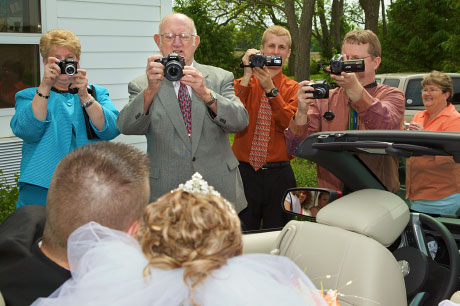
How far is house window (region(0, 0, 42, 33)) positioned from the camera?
6172mm

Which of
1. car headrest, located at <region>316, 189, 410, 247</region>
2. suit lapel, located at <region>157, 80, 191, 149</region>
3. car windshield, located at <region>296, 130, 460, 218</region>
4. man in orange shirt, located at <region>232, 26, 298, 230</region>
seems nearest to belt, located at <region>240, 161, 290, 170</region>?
man in orange shirt, located at <region>232, 26, 298, 230</region>

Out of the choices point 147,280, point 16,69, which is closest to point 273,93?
point 147,280

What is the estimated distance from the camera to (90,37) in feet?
22.1

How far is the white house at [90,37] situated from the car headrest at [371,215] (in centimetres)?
491

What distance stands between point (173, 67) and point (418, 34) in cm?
1871

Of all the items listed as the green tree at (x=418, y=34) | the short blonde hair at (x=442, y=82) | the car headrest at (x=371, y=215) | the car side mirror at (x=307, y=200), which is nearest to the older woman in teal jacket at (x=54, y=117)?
the car side mirror at (x=307, y=200)

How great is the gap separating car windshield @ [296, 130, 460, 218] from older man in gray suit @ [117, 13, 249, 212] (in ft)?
3.45

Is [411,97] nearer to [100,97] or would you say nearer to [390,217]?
[100,97]

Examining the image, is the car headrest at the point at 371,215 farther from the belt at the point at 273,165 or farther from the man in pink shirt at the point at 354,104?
the belt at the point at 273,165

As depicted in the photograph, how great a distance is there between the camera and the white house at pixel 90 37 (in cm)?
627

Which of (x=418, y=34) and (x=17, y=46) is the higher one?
(x=418, y=34)

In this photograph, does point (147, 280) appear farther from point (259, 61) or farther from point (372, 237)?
point (259, 61)

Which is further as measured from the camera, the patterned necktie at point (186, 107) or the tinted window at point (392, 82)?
the tinted window at point (392, 82)

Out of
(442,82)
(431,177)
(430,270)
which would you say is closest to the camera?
(430,270)
